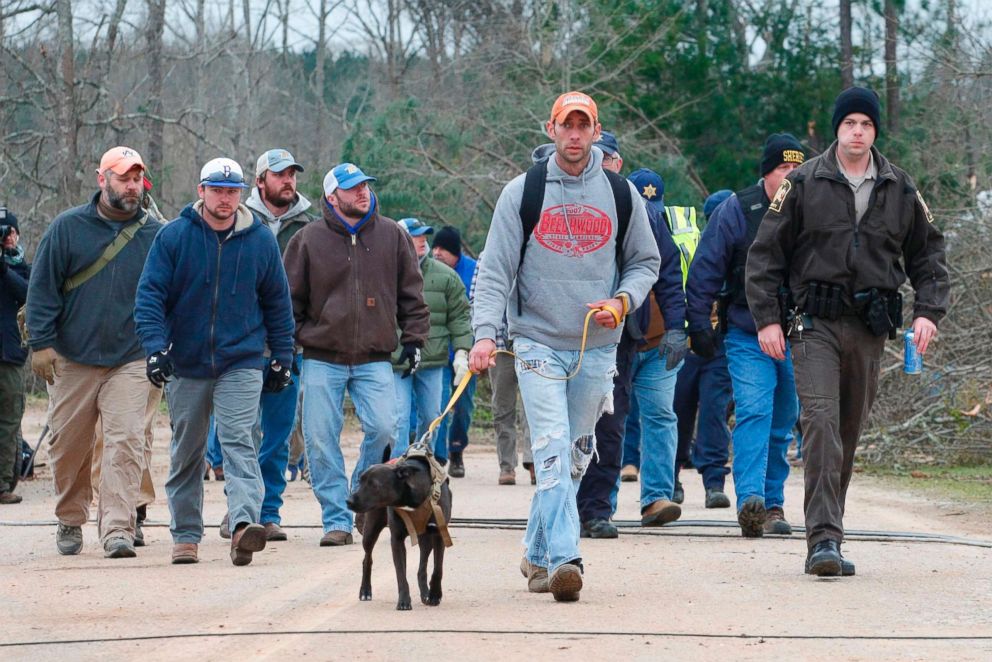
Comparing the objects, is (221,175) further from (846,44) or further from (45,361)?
(846,44)

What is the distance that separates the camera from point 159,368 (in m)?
8.62

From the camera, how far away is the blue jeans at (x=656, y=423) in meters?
10.5

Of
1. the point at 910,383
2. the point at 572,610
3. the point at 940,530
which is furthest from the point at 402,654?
the point at 910,383

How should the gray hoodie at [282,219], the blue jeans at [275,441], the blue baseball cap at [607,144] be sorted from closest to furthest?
the blue baseball cap at [607,144] → the blue jeans at [275,441] → the gray hoodie at [282,219]

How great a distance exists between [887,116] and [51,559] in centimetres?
2147

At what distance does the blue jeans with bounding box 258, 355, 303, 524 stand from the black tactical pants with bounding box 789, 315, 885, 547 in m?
3.65

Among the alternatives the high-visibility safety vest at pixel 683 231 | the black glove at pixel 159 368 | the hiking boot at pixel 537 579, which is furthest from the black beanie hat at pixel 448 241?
the hiking boot at pixel 537 579

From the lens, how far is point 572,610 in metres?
7.00

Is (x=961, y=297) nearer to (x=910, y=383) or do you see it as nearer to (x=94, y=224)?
(x=910, y=383)

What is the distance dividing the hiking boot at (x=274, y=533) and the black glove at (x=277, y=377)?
1057 millimetres

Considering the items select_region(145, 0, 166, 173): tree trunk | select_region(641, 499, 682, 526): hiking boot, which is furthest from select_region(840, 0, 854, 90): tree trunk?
select_region(641, 499, 682, 526): hiking boot

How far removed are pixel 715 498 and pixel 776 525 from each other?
6.32ft

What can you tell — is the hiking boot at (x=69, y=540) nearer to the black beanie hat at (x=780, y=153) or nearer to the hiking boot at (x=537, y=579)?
the hiking boot at (x=537, y=579)

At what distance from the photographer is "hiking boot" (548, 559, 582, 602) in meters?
7.13
